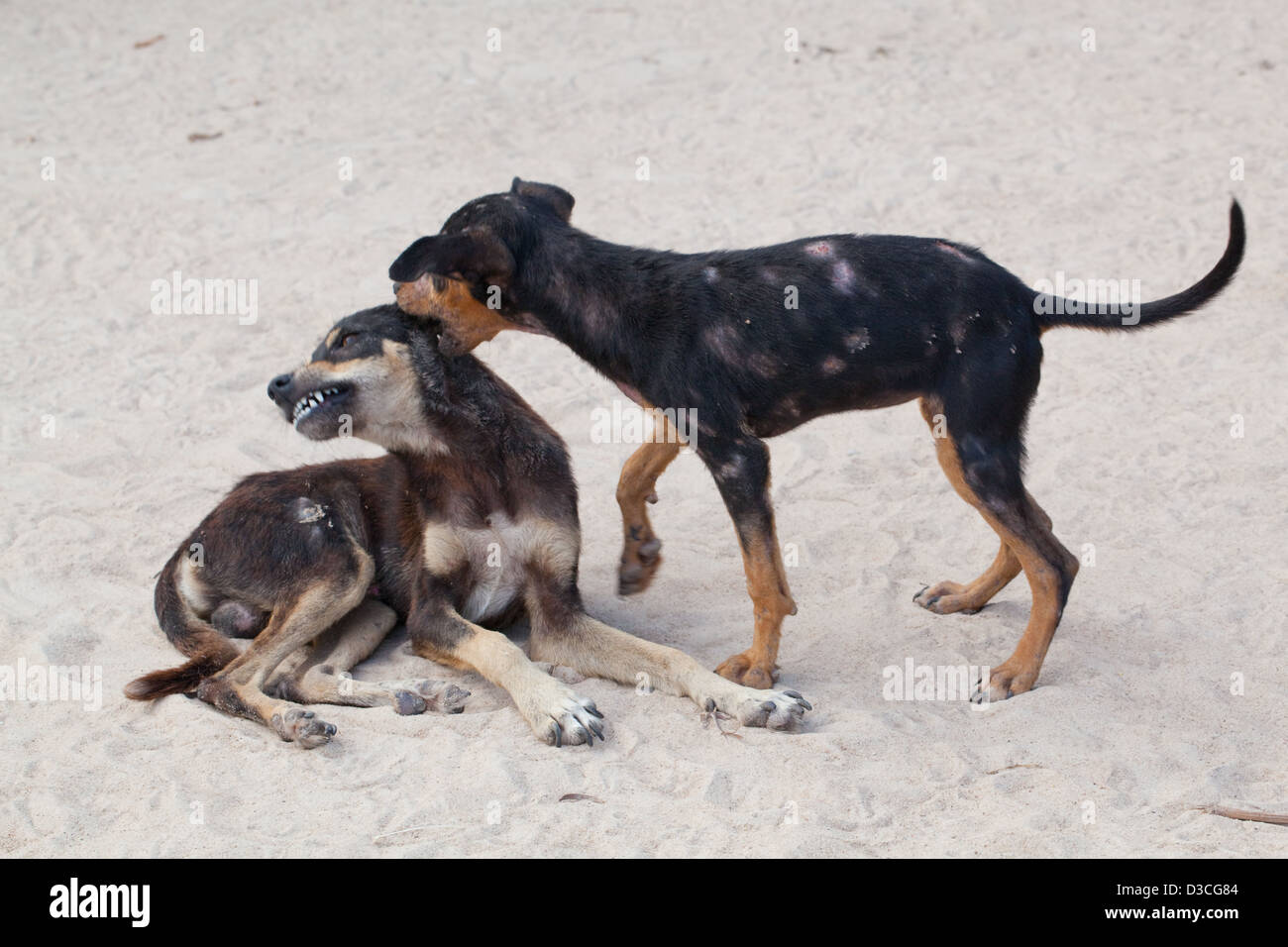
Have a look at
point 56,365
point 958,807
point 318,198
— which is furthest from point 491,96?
point 958,807

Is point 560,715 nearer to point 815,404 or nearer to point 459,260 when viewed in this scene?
point 815,404

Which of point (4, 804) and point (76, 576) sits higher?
point (76, 576)

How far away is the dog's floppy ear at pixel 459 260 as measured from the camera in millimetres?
5879

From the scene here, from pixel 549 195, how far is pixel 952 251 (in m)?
2.00

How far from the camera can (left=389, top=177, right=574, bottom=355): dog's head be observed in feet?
Answer: 20.0

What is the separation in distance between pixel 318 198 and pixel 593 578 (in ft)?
20.5

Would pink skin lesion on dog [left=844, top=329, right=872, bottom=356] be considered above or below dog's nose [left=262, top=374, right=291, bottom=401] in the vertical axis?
above

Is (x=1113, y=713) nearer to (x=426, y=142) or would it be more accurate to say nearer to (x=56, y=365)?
(x=56, y=365)

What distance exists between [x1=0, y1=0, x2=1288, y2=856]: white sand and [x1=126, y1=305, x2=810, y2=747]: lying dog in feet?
0.95

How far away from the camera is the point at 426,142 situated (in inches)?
523

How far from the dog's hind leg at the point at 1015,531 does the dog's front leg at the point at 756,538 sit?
0.88 meters

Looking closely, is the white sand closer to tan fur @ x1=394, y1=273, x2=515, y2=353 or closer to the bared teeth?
the bared teeth

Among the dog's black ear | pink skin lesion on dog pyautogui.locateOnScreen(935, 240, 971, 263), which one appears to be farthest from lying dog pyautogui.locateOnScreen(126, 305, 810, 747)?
pink skin lesion on dog pyautogui.locateOnScreen(935, 240, 971, 263)

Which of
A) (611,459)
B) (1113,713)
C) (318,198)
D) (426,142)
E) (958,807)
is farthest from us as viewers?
(426,142)
